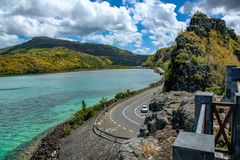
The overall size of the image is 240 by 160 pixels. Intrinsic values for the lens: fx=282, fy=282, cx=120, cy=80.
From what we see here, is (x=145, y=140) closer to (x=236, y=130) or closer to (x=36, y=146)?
(x=236, y=130)

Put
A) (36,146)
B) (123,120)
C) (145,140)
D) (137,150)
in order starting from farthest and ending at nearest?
(123,120) → (36,146) → (145,140) → (137,150)

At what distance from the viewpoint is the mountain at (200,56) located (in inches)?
2132

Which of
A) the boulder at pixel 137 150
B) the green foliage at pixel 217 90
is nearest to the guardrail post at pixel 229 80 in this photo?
the boulder at pixel 137 150

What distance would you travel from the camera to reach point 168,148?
12266 mm

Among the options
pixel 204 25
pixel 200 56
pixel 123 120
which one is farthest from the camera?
pixel 204 25

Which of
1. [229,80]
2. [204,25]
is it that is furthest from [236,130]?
[204,25]

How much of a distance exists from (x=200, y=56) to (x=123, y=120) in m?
23.3

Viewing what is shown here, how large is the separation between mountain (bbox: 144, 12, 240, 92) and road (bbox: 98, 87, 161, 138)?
394 inches

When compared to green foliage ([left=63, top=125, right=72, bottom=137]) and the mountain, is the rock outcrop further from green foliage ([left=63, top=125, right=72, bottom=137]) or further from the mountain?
the mountain

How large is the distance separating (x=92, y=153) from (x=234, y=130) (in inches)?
985

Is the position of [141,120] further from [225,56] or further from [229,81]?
[229,81]

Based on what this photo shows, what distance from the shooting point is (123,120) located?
45.6 meters

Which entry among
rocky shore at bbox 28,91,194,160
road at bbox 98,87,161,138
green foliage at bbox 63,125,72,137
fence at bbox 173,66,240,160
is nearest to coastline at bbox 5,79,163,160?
rocky shore at bbox 28,91,194,160

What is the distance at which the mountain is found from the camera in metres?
54.2
